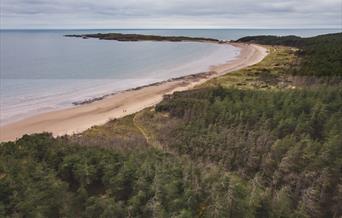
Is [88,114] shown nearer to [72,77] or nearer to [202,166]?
[202,166]

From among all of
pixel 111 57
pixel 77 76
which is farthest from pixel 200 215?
pixel 111 57

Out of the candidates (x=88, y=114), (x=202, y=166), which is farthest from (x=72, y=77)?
(x=202, y=166)

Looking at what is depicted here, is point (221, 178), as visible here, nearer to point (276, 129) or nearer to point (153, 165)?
point (153, 165)

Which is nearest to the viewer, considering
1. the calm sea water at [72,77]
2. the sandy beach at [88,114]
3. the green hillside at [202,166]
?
the green hillside at [202,166]

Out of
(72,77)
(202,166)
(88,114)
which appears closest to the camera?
(202,166)

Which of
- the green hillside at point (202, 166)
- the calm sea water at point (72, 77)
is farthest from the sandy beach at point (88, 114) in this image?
the green hillside at point (202, 166)

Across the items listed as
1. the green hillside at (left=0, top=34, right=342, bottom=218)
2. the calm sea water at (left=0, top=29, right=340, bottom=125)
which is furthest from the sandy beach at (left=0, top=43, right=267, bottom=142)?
the green hillside at (left=0, top=34, right=342, bottom=218)

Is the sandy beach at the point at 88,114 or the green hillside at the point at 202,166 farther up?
the green hillside at the point at 202,166

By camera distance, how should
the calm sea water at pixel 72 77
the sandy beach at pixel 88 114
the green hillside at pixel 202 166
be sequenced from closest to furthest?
the green hillside at pixel 202 166, the sandy beach at pixel 88 114, the calm sea water at pixel 72 77

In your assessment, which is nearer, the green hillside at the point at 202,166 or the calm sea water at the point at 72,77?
the green hillside at the point at 202,166

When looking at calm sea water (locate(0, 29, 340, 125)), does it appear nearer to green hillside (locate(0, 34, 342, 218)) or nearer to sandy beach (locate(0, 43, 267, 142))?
sandy beach (locate(0, 43, 267, 142))

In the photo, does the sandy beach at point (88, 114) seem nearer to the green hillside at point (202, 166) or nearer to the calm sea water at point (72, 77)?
the calm sea water at point (72, 77)
